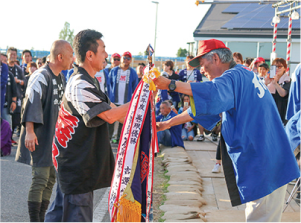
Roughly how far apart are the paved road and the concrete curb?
80 centimetres

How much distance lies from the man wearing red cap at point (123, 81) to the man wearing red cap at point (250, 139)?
611cm

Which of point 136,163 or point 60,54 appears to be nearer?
point 136,163

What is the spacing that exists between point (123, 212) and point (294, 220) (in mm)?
2274

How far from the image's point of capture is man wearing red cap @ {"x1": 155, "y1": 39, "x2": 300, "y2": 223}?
106 inches

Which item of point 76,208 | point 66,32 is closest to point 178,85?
point 76,208

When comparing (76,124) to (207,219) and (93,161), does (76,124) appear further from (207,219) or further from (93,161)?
(207,219)

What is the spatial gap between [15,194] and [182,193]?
2323 millimetres

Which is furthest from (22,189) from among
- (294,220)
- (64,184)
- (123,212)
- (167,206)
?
(294,220)

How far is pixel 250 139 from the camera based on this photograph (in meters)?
2.71

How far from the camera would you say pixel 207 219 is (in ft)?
13.1

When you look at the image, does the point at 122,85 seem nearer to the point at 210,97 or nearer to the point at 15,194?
the point at 15,194

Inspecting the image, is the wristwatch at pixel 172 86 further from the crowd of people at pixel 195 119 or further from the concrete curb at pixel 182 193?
the concrete curb at pixel 182 193

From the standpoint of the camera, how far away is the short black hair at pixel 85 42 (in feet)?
9.64

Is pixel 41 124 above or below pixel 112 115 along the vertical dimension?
below
